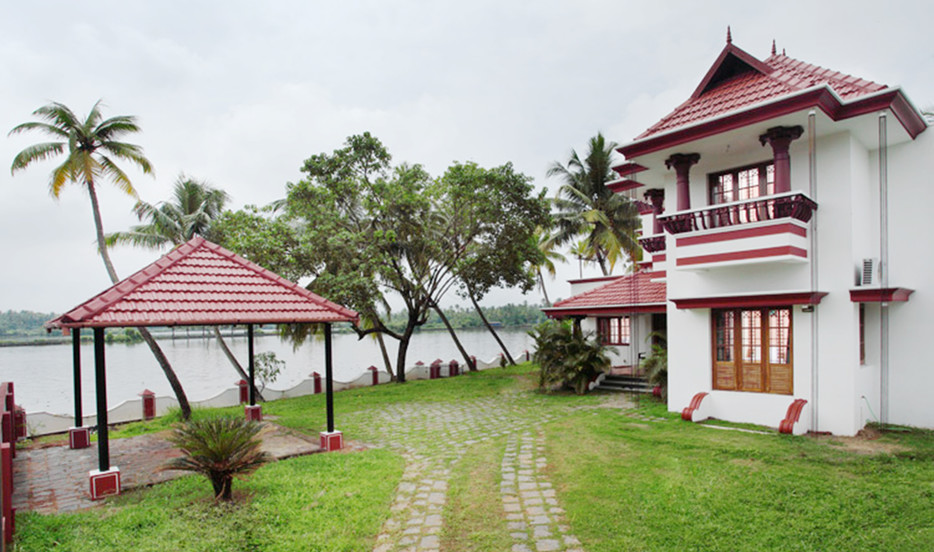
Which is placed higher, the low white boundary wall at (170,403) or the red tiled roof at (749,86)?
the red tiled roof at (749,86)

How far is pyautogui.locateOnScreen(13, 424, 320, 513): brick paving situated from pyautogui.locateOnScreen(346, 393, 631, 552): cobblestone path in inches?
56.8

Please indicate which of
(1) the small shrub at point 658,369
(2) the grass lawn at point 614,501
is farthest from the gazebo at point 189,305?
(1) the small shrub at point 658,369

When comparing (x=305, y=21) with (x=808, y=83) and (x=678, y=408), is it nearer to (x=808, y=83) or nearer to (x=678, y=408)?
(x=808, y=83)

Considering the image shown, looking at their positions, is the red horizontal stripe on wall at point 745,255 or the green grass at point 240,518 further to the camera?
the red horizontal stripe on wall at point 745,255

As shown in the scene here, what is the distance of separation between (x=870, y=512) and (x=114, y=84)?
15.0 metres

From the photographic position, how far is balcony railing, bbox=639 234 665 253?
1093 centimetres

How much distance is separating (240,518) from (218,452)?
784 millimetres

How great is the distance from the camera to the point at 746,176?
927 centimetres

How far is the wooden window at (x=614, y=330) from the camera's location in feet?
55.4

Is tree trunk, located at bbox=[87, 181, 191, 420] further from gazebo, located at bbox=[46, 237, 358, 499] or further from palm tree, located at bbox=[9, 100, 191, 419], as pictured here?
gazebo, located at bbox=[46, 237, 358, 499]

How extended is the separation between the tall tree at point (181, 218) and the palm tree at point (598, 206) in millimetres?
13940

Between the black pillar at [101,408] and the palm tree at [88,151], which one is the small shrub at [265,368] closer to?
the palm tree at [88,151]

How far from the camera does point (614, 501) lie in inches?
214

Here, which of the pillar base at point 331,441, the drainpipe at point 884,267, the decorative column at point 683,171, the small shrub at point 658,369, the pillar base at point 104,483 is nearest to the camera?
the pillar base at point 104,483
